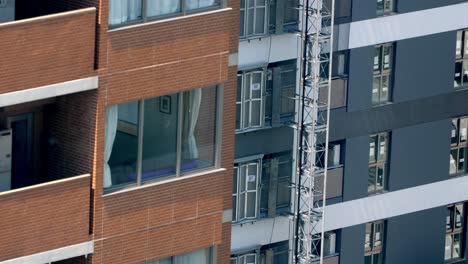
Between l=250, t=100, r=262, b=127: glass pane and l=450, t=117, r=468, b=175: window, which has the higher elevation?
l=450, t=117, r=468, b=175: window

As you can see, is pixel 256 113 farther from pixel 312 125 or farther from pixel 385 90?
pixel 385 90

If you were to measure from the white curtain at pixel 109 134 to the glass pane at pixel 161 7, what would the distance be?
6.94 ft

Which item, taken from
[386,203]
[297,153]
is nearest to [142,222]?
[297,153]

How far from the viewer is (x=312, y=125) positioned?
175ft

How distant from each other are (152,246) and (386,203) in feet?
42.3

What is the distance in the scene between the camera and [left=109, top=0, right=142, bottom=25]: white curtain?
43.8m

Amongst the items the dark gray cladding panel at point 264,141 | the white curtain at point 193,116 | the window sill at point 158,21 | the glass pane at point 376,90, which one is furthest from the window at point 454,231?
the window sill at point 158,21

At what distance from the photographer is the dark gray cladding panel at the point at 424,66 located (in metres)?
56.8

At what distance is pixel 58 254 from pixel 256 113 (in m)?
10.5

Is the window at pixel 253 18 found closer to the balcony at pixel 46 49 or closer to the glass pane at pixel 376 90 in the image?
the glass pane at pixel 376 90

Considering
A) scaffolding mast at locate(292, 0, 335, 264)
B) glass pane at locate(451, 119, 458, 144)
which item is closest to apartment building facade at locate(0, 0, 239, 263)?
scaffolding mast at locate(292, 0, 335, 264)

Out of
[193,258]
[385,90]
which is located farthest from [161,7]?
[385,90]

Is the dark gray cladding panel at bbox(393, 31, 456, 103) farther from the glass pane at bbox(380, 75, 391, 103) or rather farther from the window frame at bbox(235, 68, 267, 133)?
the window frame at bbox(235, 68, 267, 133)

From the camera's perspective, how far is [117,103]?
1734 inches
